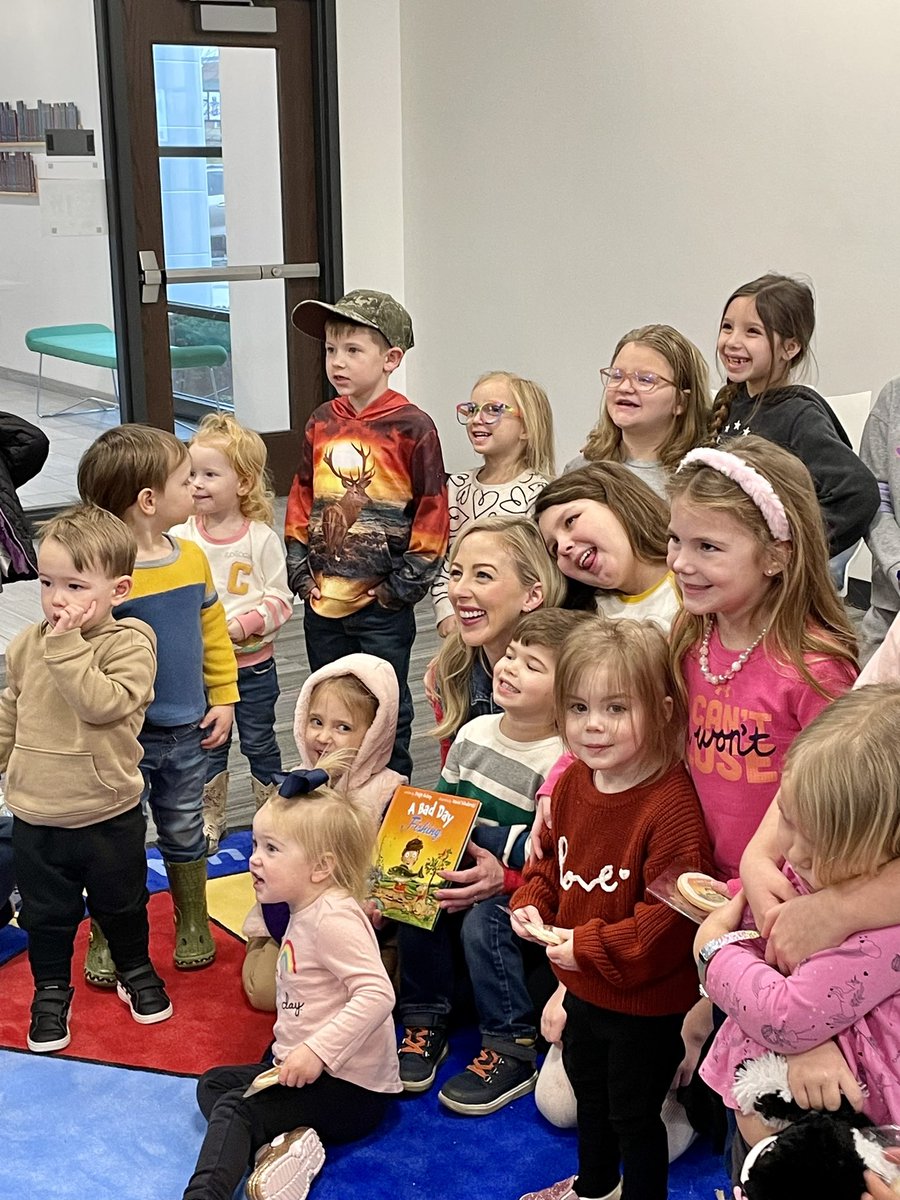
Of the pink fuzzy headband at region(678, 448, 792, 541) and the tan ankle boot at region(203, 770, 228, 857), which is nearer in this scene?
the pink fuzzy headband at region(678, 448, 792, 541)

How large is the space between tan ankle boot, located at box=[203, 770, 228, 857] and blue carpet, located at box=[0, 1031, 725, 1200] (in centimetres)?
101

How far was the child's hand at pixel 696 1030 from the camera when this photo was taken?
2.11m

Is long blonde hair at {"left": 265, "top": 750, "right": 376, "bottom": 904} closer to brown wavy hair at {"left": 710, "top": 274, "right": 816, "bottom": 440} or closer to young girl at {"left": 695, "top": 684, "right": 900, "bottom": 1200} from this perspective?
young girl at {"left": 695, "top": 684, "right": 900, "bottom": 1200}

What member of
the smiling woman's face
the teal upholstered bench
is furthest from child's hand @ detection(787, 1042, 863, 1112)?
the teal upholstered bench

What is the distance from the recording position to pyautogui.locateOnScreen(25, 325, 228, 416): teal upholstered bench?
657cm

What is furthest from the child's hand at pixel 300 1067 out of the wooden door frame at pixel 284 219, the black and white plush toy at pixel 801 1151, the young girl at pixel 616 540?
the wooden door frame at pixel 284 219

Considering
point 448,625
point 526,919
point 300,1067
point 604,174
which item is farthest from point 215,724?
point 604,174

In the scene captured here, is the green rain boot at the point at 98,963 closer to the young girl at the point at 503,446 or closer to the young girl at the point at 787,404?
the young girl at the point at 503,446

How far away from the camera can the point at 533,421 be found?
3.56m

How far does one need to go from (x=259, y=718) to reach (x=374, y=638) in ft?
1.34

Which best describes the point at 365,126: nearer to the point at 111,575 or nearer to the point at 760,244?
the point at 760,244

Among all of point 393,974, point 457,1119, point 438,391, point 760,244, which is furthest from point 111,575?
point 438,391

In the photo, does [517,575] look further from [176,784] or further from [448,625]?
[176,784]

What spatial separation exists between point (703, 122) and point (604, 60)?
2.29 ft
